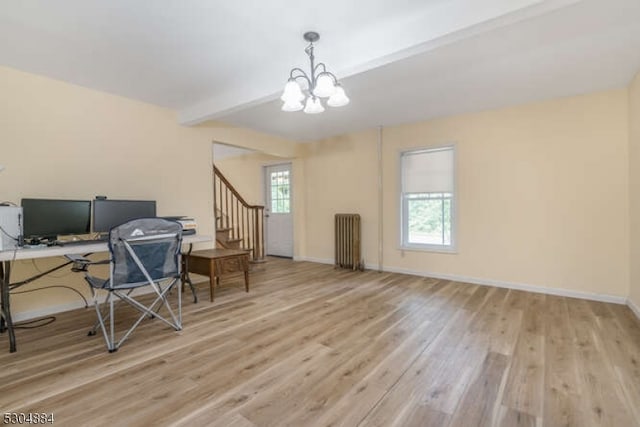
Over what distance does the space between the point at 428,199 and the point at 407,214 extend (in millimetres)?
402

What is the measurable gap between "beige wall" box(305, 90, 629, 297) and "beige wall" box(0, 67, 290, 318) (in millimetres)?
3084

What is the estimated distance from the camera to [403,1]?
194cm

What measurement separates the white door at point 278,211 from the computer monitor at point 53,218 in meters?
3.68

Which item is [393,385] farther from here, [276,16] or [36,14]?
[36,14]

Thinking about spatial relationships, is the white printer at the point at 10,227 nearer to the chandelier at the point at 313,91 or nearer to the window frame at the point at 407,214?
the chandelier at the point at 313,91

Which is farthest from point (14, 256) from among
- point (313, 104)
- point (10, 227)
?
point (313, 104)

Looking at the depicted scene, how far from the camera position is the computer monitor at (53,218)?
2637mm

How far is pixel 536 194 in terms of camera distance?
3.73 meters

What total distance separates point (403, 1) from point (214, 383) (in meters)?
2.68

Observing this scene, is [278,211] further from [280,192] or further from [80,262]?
[80,262]

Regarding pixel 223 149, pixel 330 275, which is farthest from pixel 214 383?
pixel 223 149

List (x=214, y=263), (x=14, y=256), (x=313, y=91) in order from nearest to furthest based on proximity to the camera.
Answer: (x=14, y=256) → (x=313, y=91) → (x=214, y=263)

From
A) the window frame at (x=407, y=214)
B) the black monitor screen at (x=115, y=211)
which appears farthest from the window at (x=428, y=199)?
the black monitor screen at (x=115, y=211)

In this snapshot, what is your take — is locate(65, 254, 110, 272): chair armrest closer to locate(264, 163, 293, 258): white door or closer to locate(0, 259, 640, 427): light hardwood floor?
locate(0, 259, 640, 427): light hardwood floor
